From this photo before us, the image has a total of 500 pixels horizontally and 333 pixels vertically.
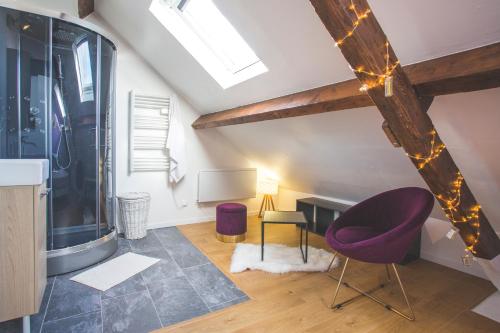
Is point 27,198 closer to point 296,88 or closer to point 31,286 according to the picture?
point 31,286

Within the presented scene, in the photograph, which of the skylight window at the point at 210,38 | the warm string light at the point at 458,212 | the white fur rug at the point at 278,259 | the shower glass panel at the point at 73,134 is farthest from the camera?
the white fur rug at the point at 278,259

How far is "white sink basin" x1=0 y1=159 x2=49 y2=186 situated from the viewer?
1.59 m

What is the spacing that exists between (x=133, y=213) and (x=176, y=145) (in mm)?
1045

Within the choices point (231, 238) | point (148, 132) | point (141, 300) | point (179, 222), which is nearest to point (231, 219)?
point (231, 238)

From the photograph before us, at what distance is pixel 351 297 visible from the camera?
7.82ft

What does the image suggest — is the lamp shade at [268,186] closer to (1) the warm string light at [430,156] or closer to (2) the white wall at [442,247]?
(2) the white wall at [442,247]

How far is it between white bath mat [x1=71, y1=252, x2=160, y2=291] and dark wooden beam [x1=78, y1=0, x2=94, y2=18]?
2.76 meters

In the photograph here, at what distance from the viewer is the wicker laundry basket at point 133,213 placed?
3.49 metres

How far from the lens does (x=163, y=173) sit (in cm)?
405

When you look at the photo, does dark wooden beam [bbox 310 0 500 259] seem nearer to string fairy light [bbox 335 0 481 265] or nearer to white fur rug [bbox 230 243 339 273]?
string fairy light [bbox 335 0 481 265]

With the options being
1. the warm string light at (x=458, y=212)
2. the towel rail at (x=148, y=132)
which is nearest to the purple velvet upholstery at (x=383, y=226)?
the warm string light at (x=458, y=212)

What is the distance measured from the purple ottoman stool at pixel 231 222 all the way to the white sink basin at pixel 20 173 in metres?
2.11

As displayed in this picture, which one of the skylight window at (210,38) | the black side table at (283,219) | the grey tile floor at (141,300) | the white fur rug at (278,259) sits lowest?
the grey tile floor at (141,300)

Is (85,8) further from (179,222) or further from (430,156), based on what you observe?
(430,156)
